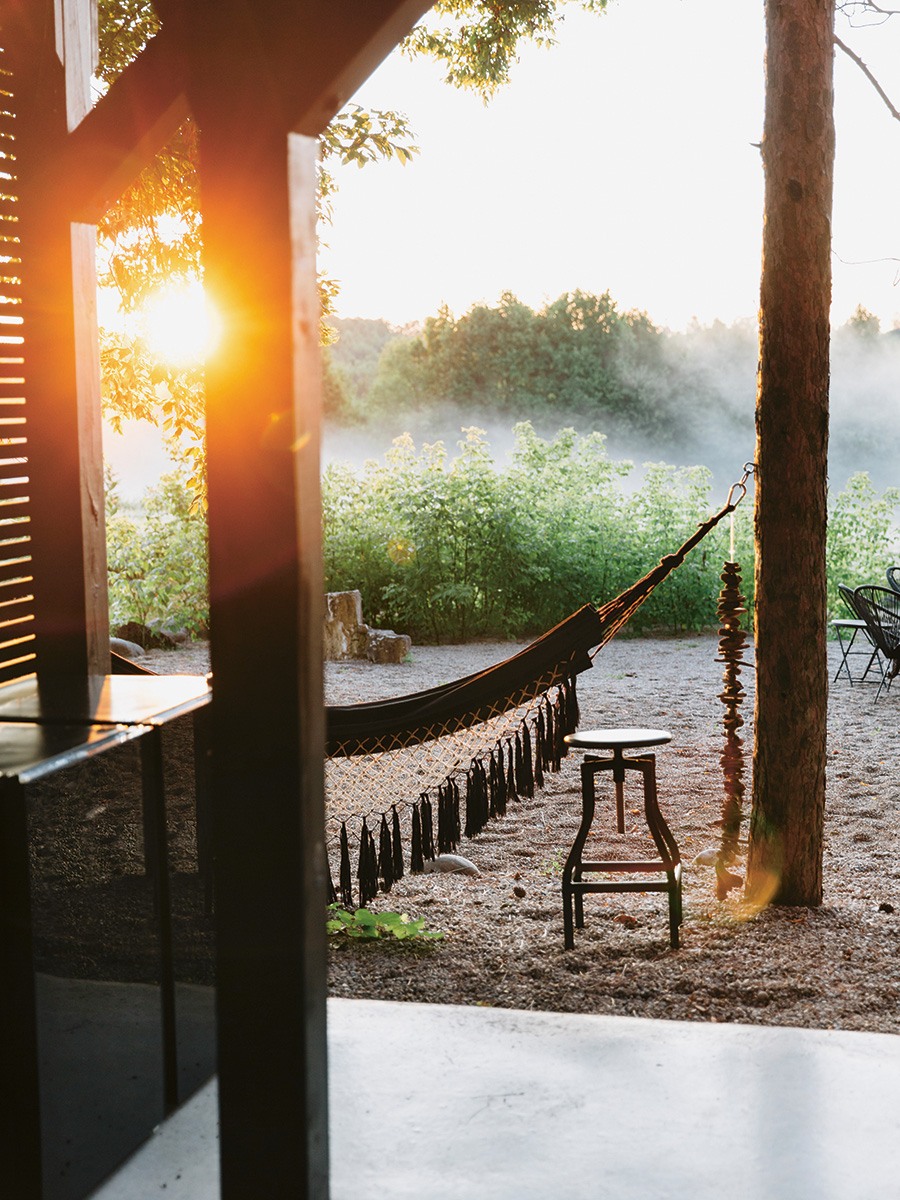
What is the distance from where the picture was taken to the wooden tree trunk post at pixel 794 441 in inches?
117

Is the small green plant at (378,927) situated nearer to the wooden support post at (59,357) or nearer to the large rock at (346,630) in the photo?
the wooden support post at (59,357)

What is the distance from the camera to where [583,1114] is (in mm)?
1907

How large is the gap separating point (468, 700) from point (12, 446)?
1321 millimetres

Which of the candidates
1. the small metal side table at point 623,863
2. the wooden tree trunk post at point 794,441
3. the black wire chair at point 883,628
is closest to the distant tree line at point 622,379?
the black wire chair at point 883,628

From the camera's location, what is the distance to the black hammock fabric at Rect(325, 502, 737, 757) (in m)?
3.03

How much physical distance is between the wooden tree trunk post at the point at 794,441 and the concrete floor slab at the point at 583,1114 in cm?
97

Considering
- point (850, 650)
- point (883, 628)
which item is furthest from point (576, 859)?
point (850, 650)

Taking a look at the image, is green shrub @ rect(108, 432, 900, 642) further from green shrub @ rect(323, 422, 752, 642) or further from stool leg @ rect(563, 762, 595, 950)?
stool leg @ rect(563, 762, 595, 950)

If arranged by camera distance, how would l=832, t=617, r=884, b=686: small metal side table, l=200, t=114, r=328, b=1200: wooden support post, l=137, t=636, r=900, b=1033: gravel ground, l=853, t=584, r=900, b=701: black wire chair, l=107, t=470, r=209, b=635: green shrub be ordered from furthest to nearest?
l=107, t=470, r=209, b=635: green shrub
l=832, t=617, r=884, b=686: small metal side table
l=853, t=584, r=900, b=701: black wire chair
l=137, t=636, r=900, b=1033: gravel ground
l=200, t=114, r=328, b=1200: wooden support post

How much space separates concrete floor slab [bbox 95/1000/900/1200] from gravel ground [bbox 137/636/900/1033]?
0.95 ft

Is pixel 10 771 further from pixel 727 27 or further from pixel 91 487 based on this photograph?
pixel 727 27

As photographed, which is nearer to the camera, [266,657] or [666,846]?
[266,657]

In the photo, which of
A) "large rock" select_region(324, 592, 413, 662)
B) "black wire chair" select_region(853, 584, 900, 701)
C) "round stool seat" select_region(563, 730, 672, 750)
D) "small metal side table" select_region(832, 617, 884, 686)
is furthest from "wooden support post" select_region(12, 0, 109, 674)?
"large rock" select_region(324, 592, 413, 662)

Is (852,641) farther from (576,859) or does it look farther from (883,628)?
(576,859)
